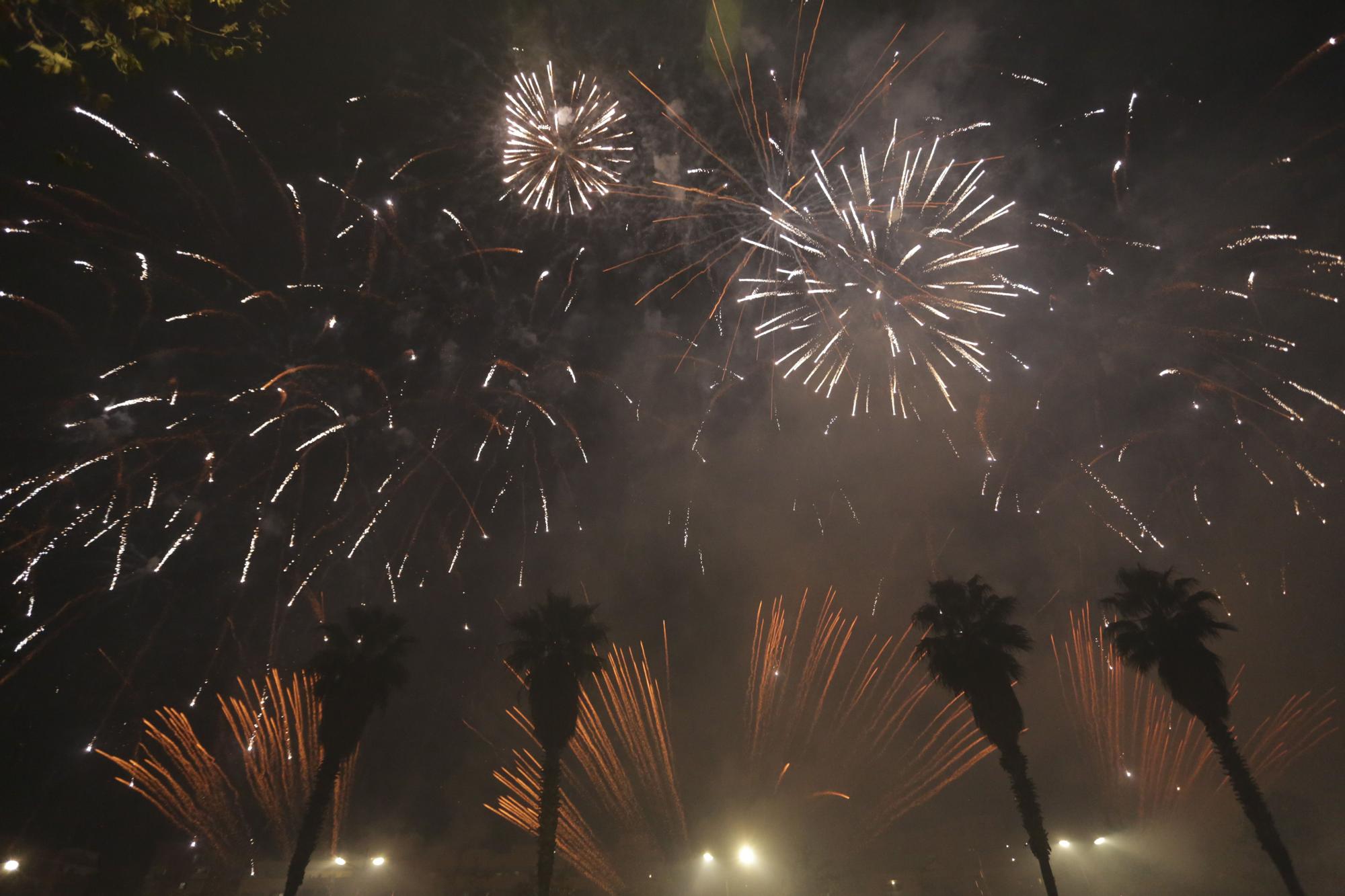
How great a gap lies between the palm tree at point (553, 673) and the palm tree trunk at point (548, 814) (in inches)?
0.9

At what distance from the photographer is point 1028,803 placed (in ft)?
68.8

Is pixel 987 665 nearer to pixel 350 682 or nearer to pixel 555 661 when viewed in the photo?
pixel 555 661

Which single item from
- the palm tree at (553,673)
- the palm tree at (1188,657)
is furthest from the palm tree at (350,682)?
the palm tree at (1188,657)

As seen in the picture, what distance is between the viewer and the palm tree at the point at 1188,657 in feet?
65.9

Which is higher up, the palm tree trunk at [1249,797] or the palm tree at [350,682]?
the palm tree at [350,682]

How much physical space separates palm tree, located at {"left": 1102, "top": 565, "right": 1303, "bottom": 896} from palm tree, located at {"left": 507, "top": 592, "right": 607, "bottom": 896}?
18649 mm

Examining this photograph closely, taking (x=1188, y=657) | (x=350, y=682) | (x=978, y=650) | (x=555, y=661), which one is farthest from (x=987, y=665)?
(x=350, y=682)

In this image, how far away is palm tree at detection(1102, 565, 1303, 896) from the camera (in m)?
20.1

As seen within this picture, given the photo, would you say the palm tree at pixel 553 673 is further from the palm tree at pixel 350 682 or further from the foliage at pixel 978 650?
the foliage at pixel 978 650

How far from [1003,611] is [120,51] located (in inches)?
1006

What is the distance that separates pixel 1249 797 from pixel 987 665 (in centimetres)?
796

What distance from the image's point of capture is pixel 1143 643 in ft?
74.0

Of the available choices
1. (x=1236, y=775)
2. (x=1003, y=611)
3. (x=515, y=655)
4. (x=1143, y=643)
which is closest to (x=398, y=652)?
(x=515, y=655)

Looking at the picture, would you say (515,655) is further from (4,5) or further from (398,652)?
(4,5)
